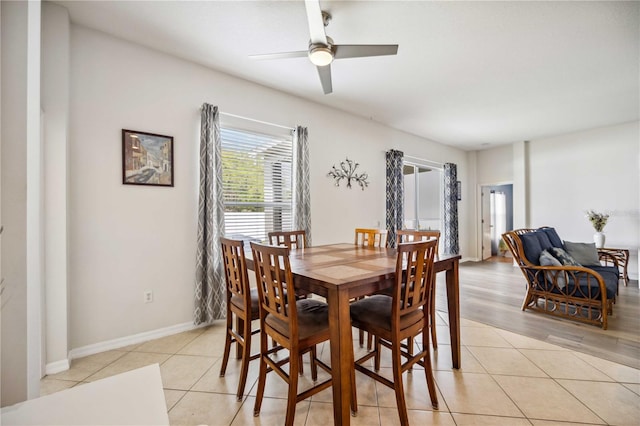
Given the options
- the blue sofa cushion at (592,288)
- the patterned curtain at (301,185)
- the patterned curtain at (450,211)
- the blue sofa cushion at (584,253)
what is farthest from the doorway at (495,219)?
the patterned curtain at (301,185)

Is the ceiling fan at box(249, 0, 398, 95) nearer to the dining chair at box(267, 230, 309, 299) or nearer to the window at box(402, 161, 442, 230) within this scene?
the dining chair at box(267, 230, 309, 299)

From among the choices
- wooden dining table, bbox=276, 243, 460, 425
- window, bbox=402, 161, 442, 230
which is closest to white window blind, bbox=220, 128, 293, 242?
wooden dining table, bbox=276, 243, 460, 425

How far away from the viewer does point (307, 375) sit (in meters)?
2.00

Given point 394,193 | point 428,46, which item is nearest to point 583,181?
point 394,193

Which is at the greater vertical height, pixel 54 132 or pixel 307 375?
pixel 54 132

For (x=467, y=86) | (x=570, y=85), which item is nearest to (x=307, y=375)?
(x=467, y=86)

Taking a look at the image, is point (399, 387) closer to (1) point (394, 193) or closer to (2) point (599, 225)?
(1) point (394, 193)

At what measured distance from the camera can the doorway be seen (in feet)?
22.8

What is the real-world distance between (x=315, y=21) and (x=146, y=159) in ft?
6.39

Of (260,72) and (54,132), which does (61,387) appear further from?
(260,72)

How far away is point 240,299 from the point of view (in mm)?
1969

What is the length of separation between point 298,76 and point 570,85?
3332mm

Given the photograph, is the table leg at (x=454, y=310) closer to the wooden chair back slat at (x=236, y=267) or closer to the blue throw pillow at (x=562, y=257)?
the wooden chair back slat at (x=236, y=267)

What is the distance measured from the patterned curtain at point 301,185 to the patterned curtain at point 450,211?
12.6 ft
